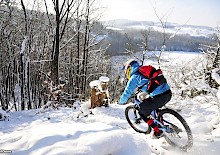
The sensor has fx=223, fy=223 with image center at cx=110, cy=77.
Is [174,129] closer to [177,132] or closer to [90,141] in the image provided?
[177,132]

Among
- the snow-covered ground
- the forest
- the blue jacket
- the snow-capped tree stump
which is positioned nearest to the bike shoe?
the snow-covered ground

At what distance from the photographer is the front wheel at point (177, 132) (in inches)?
181

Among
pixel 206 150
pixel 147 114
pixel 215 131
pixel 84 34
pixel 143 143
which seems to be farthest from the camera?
pixel 84 34

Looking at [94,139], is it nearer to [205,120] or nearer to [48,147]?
[48,147]

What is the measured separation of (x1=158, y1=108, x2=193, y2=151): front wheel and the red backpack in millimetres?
690

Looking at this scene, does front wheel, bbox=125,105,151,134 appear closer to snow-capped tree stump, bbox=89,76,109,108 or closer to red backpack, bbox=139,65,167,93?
red backpack, bbox=139,65,167,93

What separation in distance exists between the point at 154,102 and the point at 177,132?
0.83 m

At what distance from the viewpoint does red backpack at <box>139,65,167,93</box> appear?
4.47 metres

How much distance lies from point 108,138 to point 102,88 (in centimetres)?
509

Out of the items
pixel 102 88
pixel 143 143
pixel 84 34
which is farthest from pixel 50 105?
pixel 84 34

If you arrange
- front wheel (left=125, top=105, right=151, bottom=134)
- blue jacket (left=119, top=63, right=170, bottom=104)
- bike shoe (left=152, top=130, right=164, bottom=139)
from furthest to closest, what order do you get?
front wheel (left=125, top=105, right=151, bottom=134)
bike shoe (left=152, top=130, right=164, bottom=139)
blue jacket (left=119, top=63, right=170, bottom=104)

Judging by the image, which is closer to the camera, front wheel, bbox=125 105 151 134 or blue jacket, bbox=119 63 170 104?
blue jacket, bbox=119 63 170 104

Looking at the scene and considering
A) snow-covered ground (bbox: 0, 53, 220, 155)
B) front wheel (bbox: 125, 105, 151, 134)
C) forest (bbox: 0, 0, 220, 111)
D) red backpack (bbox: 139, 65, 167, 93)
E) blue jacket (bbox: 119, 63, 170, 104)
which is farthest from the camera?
forest (bbox: 0, 0, 220, 111)

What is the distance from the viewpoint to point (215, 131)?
17.9 feet
